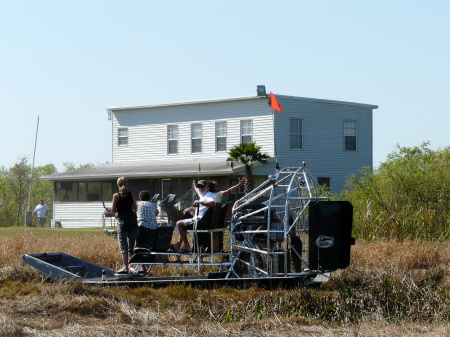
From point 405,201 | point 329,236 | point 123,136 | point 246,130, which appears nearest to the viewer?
point 329,236

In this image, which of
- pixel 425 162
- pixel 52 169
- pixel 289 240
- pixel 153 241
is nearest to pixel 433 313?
pixel 289 240

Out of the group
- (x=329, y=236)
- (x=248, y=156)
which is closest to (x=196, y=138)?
(x=248, y=156)

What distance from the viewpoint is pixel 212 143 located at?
40.9m

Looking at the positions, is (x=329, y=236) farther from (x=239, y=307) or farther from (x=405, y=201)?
(x=405, y=201)

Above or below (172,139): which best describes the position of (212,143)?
below

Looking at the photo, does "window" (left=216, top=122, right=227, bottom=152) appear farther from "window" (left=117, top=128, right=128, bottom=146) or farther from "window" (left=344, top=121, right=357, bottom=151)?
"window" (left=117, top=128, right=128, bottom=146)

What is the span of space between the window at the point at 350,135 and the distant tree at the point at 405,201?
49.3ft

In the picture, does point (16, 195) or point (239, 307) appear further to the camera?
point (16, 195)

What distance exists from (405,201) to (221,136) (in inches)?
726

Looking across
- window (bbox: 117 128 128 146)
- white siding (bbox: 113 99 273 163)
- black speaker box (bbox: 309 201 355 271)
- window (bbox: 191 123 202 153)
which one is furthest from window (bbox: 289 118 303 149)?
black speaker box (bbox: 309 201 355 271)

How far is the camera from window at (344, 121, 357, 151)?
40.7 meters

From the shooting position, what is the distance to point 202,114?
41156 mm

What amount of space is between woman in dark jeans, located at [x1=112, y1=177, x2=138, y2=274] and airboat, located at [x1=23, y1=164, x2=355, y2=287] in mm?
282

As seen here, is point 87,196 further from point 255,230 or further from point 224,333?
point 224,333
